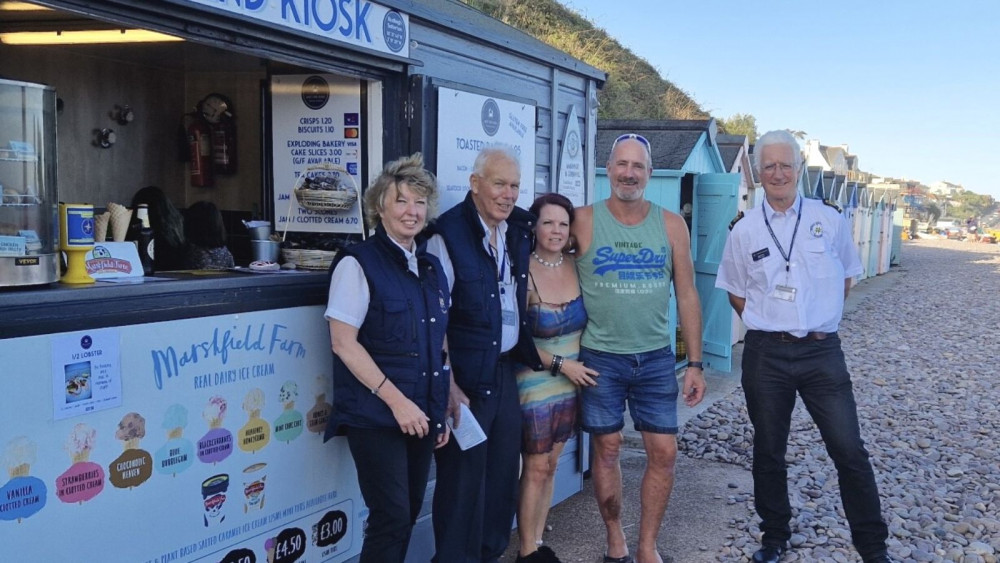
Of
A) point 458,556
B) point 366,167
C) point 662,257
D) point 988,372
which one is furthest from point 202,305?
point 988,372

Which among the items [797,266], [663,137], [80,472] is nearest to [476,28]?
[797,266]

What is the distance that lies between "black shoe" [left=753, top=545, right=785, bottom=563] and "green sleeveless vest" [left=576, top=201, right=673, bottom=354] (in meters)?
1.27

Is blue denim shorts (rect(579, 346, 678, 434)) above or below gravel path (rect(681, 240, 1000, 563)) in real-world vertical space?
above

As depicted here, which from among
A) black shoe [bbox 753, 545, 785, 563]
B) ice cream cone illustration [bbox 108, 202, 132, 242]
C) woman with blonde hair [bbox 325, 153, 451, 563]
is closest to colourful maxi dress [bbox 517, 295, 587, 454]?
woman with blonde hair [bbox 325, 153, 451, 563]

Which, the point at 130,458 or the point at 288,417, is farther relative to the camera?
the point at 288,417

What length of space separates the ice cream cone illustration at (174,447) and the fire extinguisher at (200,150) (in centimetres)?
278

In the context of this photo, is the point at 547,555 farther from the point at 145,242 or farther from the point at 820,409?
the point at 145,242

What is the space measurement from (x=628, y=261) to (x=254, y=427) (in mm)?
1806

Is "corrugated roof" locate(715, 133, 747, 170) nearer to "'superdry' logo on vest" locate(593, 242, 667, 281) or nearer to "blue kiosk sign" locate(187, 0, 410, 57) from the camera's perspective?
"'superdry' logo on vest" locate(593, 242, 667, 281)

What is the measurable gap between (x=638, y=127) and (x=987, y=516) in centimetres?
642

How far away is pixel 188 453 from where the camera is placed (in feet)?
9.65

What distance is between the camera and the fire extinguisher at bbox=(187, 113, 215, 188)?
17.3 ft

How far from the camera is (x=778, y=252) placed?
161 inches

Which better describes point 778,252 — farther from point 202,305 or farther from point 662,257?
point 202,305
